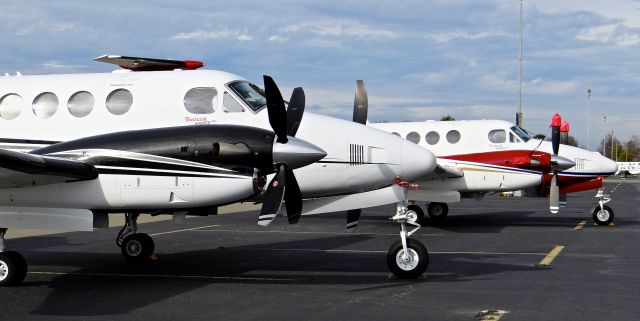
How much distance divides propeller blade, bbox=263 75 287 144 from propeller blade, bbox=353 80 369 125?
9.60 ft

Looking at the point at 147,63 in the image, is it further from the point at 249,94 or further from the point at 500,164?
the point at 500,164

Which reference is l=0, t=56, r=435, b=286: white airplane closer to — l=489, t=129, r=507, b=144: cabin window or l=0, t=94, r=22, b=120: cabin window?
l=0, t=94, r=22, b=120: cabin window

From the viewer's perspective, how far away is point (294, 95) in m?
11.2

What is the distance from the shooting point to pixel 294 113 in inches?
439

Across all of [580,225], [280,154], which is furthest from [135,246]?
[580,225]

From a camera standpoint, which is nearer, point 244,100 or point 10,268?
point 10,268

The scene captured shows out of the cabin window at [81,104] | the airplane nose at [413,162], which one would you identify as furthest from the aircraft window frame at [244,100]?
the airplane nose at [413,162]

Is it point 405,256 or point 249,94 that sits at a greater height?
point 249,94

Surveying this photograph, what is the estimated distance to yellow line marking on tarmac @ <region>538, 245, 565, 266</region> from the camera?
13.9 metres

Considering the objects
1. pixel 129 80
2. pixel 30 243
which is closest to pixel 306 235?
pixel 30 243

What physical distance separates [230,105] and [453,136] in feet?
43.5

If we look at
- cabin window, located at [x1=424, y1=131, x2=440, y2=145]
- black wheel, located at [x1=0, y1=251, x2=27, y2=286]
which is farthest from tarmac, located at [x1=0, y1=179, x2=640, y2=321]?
cabin window, located at [x1=424, y1=131, x2=440, y2=145]

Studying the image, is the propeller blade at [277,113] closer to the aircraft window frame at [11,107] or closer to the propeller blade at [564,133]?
the aircraft window frame at [11,107]

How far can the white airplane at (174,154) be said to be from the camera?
10445 mm
